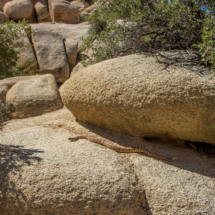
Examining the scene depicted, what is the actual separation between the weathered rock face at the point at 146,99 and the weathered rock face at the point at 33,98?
173cm

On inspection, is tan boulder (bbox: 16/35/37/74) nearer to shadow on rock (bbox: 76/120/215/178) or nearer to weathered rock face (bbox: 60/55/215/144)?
weathered rock face (bbox: 60/55/215/144)

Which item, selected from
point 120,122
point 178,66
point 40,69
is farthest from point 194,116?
point 40,69

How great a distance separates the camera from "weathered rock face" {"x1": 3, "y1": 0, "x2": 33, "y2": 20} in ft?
48.4

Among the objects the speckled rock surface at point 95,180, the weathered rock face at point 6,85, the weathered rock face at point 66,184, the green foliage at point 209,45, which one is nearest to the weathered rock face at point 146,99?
the green foliage at point 209,45

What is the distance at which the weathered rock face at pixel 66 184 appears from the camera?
→ 287cm

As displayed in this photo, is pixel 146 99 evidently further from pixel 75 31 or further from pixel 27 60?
pixel 75 31

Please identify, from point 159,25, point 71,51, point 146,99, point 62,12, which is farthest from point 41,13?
point 146,99

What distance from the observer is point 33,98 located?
6.03 metres

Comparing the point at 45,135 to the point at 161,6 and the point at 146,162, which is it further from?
the point at 161,6

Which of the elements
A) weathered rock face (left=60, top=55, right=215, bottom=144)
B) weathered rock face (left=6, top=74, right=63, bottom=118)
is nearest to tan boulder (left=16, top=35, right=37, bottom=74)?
weathered rock face (left=6, top=74, right=63, bottom=118)

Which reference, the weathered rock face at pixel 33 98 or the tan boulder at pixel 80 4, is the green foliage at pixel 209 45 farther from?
the tan boulder at pixel 80 4

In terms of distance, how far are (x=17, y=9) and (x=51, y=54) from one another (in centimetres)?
634

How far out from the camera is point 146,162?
365 cm

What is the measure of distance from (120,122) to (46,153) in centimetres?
148
